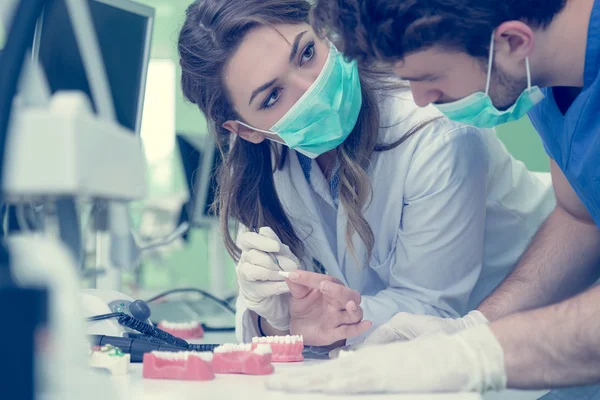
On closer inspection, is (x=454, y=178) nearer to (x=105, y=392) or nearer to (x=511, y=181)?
(x=511, y=181)

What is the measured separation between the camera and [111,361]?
0.89 metres

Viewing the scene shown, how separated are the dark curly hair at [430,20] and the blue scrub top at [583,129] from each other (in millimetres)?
97

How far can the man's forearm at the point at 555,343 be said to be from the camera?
884 millimetres

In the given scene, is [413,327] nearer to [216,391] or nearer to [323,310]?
[323,310]

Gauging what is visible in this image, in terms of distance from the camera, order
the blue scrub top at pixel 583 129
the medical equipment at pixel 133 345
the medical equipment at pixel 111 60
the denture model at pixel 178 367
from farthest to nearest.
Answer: the medical equipment at pixel 111 60
the blue scrub top at pixel 583 129
the medical equipment at pixel 133 345
the denture model at pixel 178 367

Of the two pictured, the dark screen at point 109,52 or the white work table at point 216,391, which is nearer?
the white work table at point 216,391

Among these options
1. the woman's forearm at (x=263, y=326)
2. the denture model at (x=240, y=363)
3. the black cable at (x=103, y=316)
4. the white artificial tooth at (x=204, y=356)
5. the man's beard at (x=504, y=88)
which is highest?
the man's beard at (x=504, y=88)

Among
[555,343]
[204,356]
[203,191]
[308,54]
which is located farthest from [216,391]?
[203,191]

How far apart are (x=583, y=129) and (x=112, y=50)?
41.2 inches

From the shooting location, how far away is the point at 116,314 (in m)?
1.18

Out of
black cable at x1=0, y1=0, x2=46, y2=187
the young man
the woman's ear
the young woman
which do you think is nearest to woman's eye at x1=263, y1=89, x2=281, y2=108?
the young woman

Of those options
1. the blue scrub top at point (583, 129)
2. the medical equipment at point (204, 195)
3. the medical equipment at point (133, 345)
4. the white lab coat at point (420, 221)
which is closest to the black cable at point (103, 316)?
the medical equipment at point (133, 345)

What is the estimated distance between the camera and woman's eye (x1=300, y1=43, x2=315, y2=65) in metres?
1.49

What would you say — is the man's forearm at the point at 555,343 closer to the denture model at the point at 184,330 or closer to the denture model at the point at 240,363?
the denture model at the point at 240,363
